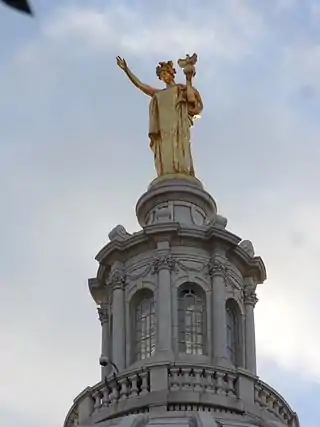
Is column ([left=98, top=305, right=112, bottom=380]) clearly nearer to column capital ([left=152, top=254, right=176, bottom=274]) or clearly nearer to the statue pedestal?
column capital ([left=152, top=254, right=176, bottom=274])

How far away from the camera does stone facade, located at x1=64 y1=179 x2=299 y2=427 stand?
2666cm

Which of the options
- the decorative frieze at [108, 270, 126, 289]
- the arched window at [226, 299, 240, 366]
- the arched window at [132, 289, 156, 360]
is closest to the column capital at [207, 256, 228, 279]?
the arched window at [226, 299, 240, 366]

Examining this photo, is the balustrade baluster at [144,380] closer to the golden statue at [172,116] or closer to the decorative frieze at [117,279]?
the decorative frieze at [117,279]

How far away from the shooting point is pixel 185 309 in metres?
30.4

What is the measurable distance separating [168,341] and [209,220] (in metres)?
5.75

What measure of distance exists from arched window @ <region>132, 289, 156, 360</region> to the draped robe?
5.24 metres

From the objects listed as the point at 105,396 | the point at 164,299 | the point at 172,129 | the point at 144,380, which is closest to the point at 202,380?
the point at 144,380

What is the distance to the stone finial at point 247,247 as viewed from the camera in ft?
105

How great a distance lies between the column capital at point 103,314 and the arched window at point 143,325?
1.75 meters

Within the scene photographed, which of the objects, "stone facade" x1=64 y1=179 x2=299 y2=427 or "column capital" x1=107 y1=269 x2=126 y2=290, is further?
"column capital" x1=107 y1=269 x2=126 y2=290

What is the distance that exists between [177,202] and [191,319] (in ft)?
15.7

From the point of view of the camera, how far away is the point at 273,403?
93.3 ft

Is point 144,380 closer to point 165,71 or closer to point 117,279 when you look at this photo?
point 117,279

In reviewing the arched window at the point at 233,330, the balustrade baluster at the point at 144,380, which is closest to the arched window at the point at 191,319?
the arched window at the point at 233,330
